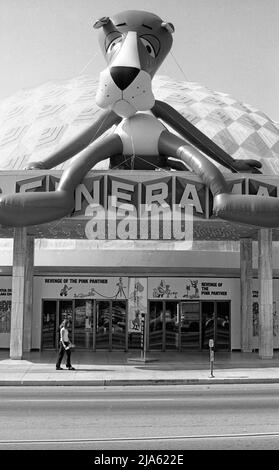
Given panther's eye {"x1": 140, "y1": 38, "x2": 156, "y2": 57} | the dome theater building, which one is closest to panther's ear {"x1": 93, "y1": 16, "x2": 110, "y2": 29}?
panther's eye {"x1": 140, "y1": 38, "x2": 156, "y2": 57}

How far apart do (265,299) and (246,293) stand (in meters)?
3.35

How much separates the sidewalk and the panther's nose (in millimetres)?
8500

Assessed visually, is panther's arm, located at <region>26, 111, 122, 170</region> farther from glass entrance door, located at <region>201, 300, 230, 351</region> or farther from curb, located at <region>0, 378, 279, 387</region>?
glass entrance door, located at <region>201, 300, 230, 351</region>

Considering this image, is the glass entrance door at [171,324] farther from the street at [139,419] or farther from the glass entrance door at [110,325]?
the street at [139,419]

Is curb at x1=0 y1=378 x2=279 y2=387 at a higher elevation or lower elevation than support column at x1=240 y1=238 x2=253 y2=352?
lower

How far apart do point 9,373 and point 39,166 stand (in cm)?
688

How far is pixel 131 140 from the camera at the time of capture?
20641 mm

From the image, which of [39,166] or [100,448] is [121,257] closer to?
[39,166]

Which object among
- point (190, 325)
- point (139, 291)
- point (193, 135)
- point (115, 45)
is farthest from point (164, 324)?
point (115, 45)

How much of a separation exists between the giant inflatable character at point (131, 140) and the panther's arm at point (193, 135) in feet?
0.12

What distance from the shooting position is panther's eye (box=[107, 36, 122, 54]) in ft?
63.6

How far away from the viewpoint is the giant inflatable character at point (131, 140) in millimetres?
18547

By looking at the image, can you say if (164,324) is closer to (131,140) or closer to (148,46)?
(131,140)

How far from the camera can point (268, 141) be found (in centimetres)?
3072
